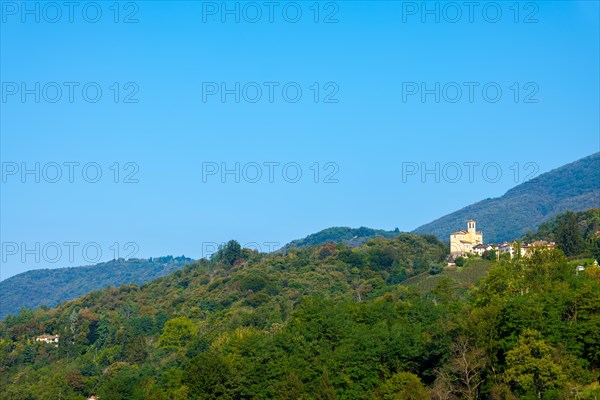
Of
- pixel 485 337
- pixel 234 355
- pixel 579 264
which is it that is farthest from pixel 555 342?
pixel 579 264

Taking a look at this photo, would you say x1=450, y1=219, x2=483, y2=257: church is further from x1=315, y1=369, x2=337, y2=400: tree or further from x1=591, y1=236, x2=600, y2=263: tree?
x1=315, y1=369, x2=337, y2=400: tree

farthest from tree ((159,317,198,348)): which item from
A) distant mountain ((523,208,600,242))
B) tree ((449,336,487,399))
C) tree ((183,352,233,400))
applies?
tree ((449,336,487,399))

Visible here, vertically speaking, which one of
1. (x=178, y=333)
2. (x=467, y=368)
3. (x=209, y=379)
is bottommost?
(x=209, y=379)

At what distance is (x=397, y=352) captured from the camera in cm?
5100

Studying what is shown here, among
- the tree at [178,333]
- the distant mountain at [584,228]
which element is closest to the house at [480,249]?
the distant mountain at [584,228]

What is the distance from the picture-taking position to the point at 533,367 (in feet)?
142

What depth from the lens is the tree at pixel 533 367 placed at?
4278cm

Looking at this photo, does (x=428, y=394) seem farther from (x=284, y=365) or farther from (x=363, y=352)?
(x=284, y=365)

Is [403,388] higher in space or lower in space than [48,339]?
lower

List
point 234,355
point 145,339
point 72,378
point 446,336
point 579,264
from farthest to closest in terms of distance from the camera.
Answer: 1. point 145,339
2. point 72,378
3. point 579,264
4. point 234,355
5. point 446,336

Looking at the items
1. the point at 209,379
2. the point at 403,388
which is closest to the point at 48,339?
the point at 209,379

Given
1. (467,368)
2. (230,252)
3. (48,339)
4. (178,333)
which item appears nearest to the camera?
(467,368)

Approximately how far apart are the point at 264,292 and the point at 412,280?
18.5 metres

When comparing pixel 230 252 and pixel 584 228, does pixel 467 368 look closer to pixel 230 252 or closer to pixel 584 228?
pixel 584 228
